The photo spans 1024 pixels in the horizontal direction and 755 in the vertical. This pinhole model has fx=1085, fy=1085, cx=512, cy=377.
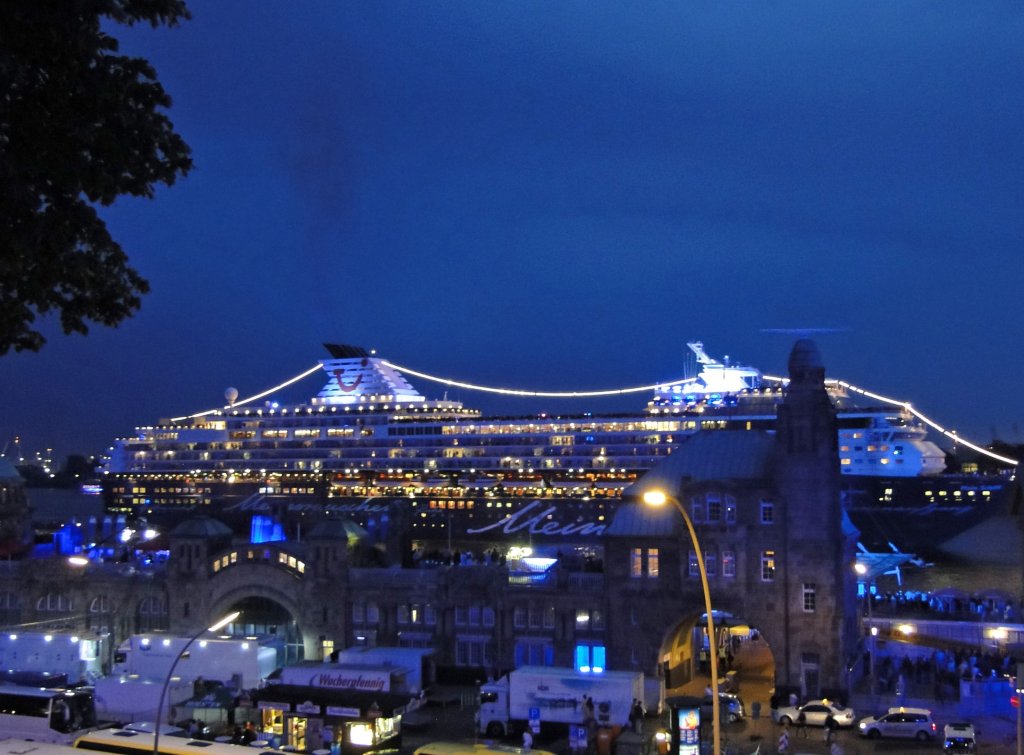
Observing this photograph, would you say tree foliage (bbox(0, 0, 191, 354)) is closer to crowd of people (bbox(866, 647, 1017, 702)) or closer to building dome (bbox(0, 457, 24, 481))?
crowd of people (bbox(866, 647, 1017, 702))

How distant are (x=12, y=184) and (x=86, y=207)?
1100mm

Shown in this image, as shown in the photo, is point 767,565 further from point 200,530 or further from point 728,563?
point 200,530

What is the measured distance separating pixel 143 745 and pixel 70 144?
1825 cm

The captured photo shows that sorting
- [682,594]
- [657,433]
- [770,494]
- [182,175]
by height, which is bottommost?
[682,594]

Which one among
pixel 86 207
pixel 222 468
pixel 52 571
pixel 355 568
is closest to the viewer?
pixel 86 207

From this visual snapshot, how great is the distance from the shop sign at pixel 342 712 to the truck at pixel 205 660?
765cm

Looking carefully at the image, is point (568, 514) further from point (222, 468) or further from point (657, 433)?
point (222, 468)

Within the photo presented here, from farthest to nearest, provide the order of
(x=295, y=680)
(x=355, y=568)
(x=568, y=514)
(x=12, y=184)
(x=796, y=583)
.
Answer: (x=568, y=514) < (x=355, y=568) < (x=796, y=583) < (x=295, y=680) < (x=12, y=184)

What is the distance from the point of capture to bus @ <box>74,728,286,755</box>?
86.5 feet

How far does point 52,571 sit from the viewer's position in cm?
4809

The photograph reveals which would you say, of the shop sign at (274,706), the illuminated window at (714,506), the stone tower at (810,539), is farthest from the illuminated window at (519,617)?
the shop sign at (274,706)

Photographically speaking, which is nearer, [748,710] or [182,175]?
[182,175]

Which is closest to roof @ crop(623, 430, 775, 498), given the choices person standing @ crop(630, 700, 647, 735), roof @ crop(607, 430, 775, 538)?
roof @ crop(607, 430, 775, 538)

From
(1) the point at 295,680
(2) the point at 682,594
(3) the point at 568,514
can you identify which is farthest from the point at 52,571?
(3) the point at 568,514
